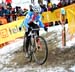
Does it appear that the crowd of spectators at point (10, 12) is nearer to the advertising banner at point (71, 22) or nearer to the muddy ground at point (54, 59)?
the advertising banner at point (71, 22)

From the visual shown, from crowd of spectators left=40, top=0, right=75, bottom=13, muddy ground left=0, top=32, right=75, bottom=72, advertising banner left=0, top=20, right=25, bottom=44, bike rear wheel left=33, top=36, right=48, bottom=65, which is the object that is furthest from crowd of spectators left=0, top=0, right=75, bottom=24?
bike rear wheel left=33, top=36, right=48, bottom=65

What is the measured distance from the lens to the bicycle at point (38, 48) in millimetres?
8945

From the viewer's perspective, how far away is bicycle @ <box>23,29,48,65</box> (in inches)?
352

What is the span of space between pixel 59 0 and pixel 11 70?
9453 millimetres

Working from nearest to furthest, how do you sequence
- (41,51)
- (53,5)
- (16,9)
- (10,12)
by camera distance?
1. (41,51)
2. (53,5)
3. (10,12)
4. (16,9)

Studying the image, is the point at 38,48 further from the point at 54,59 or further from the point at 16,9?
the point at 16,9

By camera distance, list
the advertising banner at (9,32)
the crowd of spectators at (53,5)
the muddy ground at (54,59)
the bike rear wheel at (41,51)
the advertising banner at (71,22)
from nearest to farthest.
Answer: the bike rear wheel at (41,51) → the muddy ground at (54,59) → the advertising banner at (71,22) → the advertising banner at (9,32) → the crowd of spectators at (53,5)

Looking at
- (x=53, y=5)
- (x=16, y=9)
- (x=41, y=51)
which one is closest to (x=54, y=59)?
(x=41, y=51)

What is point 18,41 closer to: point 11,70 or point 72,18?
point 72,18

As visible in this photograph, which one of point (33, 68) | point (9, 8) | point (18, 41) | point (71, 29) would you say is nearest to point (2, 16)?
point (9, 8)

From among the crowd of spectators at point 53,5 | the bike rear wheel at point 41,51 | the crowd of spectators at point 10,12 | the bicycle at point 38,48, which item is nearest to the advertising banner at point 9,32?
the crowd of spectators at point 10,12

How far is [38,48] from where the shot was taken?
918 cm

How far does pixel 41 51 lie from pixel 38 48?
15 cm

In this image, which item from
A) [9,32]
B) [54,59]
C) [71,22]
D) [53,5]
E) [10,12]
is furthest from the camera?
[10,12]
